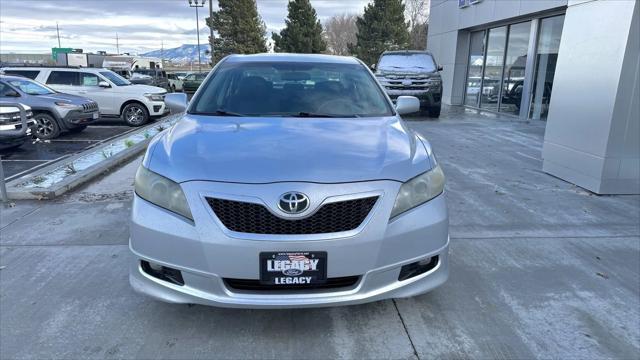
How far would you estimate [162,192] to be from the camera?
252 cm

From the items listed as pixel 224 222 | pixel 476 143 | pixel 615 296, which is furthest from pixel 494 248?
pixel 476 143

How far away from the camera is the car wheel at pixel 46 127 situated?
1012 centimetres

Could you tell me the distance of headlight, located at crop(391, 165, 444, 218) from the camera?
2.50 meters

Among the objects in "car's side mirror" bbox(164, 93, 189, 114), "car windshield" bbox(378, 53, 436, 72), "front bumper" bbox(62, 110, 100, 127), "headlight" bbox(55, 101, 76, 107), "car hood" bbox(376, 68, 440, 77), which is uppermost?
"car windshield" bbox(378, 53, 436, 72)

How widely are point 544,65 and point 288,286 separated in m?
12.8

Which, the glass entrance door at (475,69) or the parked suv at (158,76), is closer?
the glass entrance door at (475,69)

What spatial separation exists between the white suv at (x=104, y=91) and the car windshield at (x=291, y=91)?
990 cm

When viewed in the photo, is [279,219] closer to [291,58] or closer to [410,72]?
[291,58]

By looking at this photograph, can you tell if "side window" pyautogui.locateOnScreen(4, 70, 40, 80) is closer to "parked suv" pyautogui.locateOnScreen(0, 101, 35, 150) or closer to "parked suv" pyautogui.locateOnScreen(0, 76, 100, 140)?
"parked suv" pyautogui.locateOnScreen(0, 76, 100, 140)

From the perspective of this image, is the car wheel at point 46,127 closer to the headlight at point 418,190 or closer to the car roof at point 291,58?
the car roof at point 291,58

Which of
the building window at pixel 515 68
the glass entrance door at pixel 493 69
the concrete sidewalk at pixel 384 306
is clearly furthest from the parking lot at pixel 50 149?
the glass entrance door at pixel 493 69

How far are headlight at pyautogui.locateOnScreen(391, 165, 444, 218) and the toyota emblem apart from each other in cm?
48

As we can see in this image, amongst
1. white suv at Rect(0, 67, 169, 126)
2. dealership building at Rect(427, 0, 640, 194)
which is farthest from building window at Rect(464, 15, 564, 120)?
white suv at Rect(0, 67, 169, 126)

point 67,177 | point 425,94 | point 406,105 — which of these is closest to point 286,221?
point 406,105
